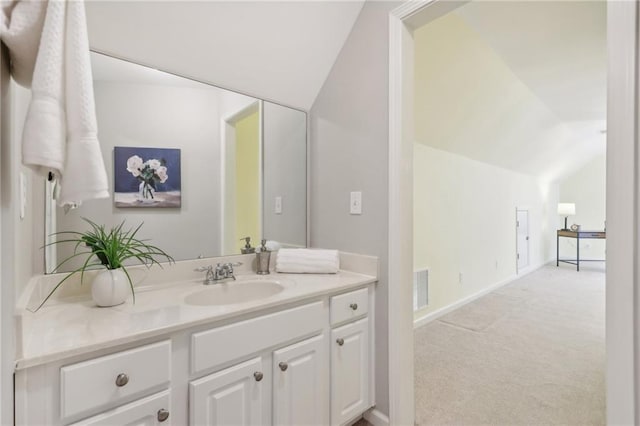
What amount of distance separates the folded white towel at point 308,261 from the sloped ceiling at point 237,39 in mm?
983

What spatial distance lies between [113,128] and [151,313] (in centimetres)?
86

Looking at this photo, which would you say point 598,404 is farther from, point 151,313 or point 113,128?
point 113,128

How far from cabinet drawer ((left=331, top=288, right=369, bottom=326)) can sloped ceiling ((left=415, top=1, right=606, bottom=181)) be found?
1.71m

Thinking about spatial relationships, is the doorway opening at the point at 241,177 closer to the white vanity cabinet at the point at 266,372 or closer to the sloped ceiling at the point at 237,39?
the sloped ceiling at the point at 237,39

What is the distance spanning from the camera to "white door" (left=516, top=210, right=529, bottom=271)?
5.21m

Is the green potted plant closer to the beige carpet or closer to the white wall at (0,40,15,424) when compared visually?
the white wall at (0,40,15,424)

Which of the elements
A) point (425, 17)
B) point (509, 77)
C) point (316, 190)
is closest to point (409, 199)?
point (316, 190)

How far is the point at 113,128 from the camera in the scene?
136 centimetres

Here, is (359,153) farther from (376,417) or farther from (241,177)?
(376,417)

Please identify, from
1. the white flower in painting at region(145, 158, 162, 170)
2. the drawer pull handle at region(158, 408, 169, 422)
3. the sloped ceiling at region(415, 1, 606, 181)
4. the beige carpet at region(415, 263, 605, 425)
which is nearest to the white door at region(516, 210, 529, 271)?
the beige carpet at region(415, 263, 605, 425)

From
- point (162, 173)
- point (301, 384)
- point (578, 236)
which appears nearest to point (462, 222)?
point (301, 384)

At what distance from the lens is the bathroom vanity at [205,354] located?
2.61ft

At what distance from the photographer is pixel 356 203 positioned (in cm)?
174

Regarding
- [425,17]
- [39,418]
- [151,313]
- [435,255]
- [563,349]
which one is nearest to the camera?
[39,418]
